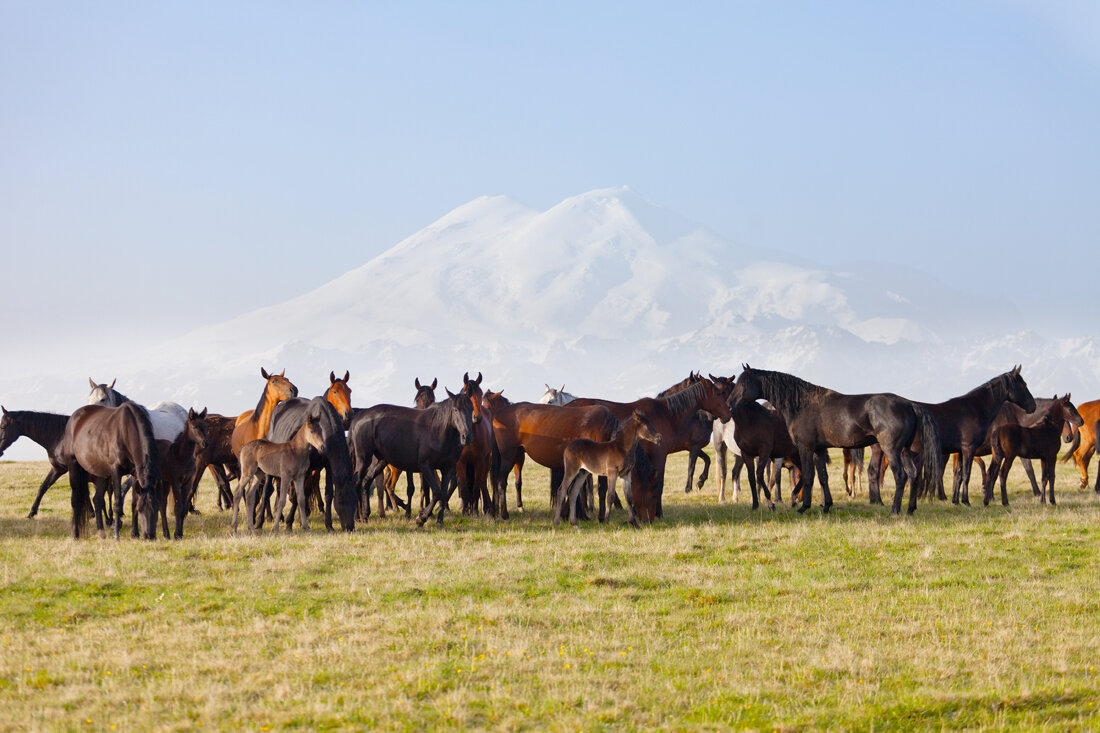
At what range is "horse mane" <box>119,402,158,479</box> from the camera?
14547 millimetres

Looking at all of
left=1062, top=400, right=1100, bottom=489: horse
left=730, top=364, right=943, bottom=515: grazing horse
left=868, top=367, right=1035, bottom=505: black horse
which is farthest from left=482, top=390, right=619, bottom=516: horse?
left=1062, top=400, right=1100, bottom=489: horse

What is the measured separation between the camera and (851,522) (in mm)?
16281

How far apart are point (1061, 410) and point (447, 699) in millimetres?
16611

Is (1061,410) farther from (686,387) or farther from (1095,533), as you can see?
(686,387)

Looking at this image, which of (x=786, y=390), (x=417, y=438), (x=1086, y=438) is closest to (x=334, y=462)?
(x=417, y=438)

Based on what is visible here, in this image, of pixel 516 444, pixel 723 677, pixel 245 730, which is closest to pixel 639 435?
pixel 516 444

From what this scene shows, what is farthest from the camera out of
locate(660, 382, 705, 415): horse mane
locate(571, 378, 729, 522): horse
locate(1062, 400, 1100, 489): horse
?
locate(1062, 400, 1100, 489): horse

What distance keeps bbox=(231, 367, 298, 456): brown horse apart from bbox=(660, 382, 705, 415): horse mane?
6.31 meters

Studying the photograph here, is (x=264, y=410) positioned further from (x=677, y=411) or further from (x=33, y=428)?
(x=677, y=411)

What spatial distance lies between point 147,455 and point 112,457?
27.3 inches

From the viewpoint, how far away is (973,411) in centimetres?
1872

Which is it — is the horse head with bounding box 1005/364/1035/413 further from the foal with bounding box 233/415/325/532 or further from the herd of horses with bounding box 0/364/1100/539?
the foal with bounding box 233/415/325/532

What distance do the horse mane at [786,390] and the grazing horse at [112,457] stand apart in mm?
9991

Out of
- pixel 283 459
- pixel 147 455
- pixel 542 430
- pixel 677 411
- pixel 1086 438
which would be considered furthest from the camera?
pixel 1086 438
